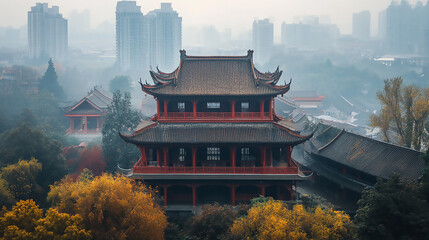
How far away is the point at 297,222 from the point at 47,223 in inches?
452

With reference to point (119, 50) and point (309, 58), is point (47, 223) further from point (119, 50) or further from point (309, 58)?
point (309, 58)

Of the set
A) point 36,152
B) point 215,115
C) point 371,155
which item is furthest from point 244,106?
point 36,152

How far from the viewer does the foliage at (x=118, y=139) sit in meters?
41.2

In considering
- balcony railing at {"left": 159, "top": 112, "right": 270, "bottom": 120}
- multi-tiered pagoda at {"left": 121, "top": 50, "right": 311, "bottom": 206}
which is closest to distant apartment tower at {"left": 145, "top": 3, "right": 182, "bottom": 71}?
multi-tiered pagoda at {"left": 121, "top": 50, "right": 311, "bottom": 206}

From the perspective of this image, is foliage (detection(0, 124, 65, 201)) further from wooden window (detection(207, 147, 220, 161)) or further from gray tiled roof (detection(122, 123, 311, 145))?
wooden window (detection(207, 147, 220, 161))

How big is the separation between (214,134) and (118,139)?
691 inches

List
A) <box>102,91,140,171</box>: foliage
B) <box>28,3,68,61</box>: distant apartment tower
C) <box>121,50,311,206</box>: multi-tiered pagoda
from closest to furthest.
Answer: <box>121,50,311,206</box>: multi-tiered pagoda → <box>102,91,140,171</box>: foliage → <box>28,3,68,61</box>: distant apartment tower

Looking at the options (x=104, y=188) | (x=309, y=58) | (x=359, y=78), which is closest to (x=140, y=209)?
(x=104, y=188)

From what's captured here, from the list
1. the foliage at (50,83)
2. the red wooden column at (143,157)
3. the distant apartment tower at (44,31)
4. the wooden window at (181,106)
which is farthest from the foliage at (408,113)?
the distant apartment tower at (44,31)

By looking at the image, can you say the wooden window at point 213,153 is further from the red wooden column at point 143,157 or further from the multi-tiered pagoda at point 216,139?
the red wooden column at point 143,157

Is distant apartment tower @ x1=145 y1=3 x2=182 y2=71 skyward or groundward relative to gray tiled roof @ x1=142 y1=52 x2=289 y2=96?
skyward

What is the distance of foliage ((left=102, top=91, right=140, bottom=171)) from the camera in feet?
135

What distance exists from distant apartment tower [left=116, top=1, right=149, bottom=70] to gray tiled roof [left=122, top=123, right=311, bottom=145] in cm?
12685

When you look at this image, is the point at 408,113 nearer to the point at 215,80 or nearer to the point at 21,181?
the point at 215,80
